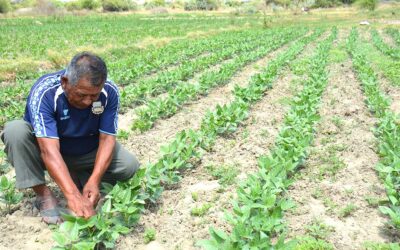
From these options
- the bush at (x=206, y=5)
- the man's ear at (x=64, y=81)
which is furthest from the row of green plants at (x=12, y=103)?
the bush at (x=206, y=5)

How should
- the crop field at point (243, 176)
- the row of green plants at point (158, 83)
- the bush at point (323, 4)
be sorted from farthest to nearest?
the bush at point (323, 4) < the row of green plants at point (158, 83) < the crop field at point (243, 176)

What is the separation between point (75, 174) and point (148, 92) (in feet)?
13.6

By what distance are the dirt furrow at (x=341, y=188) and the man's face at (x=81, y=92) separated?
185cm

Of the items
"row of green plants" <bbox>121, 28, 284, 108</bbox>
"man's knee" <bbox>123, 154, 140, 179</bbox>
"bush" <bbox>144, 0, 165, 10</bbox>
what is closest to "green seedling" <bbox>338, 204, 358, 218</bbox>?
"man's knee" <bbox>123, 154, 140, 179</bbox>

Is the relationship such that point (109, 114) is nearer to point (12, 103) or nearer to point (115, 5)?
point (12, 103)

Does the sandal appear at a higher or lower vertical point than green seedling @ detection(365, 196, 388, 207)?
higher

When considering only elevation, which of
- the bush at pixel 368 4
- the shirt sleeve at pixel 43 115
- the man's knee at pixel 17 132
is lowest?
the bush at pixel 368 4

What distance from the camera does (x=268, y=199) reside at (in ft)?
10.5

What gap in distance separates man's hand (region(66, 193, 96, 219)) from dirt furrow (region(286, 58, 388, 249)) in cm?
155

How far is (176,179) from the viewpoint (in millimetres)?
4090

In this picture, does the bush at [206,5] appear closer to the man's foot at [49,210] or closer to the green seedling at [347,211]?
the green seedling at [347,211]

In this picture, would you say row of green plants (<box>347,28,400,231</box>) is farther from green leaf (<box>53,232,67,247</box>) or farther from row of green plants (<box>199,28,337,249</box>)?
green leaf (<box>53,232,67,247</box>)

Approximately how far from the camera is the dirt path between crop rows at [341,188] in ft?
11.0

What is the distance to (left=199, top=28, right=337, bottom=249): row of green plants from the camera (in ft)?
8.97
